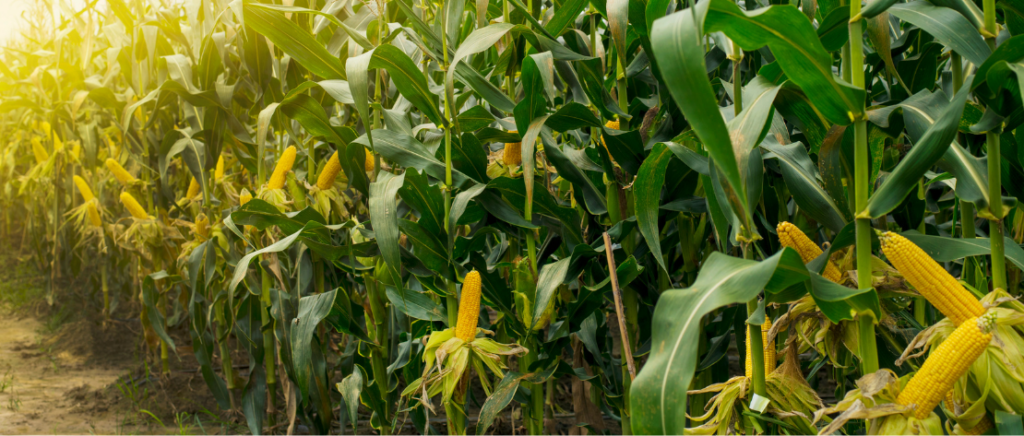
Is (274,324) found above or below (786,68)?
below

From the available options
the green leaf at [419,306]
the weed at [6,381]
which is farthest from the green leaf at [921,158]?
the weed at [6,381]

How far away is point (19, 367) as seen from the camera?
3.93 metres

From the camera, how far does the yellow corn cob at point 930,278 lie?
85 cm

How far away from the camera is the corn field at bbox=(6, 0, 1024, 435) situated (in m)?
0.84

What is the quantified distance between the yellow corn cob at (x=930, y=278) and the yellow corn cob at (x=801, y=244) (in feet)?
0.49

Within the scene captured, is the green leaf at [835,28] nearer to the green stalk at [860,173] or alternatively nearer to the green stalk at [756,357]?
the green stalk at [860,173]

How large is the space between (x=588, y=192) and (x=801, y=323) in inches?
24.8

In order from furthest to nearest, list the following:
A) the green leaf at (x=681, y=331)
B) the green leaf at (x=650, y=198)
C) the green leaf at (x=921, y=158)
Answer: the green leaf at (x=650, y=198)
the green leaf at (x=921, y=158)
the green leaf at (x=681, y=331)

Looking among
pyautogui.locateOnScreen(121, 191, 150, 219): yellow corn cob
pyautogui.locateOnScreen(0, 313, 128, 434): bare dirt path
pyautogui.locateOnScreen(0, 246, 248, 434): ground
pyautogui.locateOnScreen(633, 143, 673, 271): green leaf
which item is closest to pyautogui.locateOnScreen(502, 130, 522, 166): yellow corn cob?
pyautogui.locateOnScreen(633, 143, 673, 271): green leaf

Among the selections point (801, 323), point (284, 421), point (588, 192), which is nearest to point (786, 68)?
point (801, 323)

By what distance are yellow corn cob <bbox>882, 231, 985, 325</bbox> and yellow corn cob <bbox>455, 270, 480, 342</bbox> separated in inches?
34.1

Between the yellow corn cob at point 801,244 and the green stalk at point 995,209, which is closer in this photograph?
the green stalk at point 995,209

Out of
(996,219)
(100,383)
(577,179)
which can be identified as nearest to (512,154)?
(577,179)

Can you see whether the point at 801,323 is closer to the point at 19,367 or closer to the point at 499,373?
the point at 499,373
